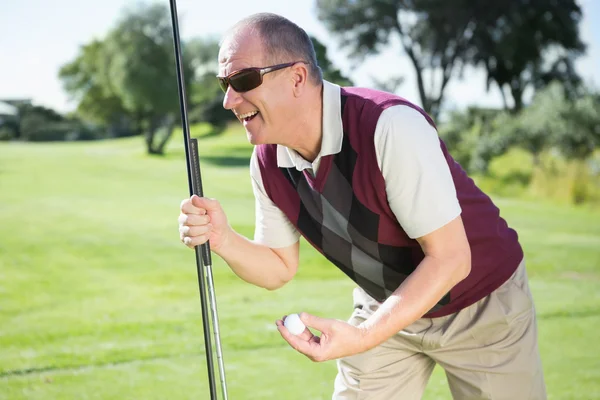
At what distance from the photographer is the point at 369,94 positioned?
6.04 feet

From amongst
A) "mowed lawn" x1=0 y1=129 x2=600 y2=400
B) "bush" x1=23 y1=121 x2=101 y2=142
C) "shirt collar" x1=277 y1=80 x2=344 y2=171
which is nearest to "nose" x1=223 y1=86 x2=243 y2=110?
"shirt collar" x1=277 y1=80 x2=344 y2=171

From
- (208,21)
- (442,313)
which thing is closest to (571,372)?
(442,313)

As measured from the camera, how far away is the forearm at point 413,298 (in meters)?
1.58

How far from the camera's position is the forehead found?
178 cm

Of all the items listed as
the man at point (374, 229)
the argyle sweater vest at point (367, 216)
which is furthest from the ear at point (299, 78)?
the argyle sweater vest at point (367, 216)

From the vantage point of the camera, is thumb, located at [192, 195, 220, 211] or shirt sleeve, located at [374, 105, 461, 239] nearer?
shirt sleeve, located at [374, 105, 461, 239]

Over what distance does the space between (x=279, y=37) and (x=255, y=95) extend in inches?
6.1

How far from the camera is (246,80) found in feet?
5.84

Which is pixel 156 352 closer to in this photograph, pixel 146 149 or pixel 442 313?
pixel 442 313

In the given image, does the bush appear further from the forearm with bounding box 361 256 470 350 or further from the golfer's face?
the forearm with bounding box 361 256 470 350

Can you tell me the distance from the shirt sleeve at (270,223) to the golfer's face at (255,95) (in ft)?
1.15

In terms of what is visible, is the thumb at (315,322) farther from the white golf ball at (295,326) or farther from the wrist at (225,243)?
the wrist at (225,243)

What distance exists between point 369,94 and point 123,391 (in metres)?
2.47

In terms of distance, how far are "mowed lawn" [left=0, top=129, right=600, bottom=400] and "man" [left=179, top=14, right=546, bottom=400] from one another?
1.59m
